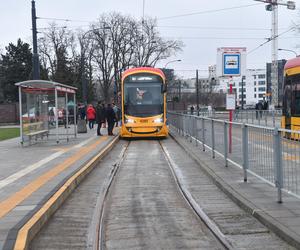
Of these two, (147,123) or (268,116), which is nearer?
(147,123)

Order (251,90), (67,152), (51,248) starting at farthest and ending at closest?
(251,90), (67,152), (51,248)

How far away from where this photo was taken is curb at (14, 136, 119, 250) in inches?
233

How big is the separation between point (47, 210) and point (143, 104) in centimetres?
1720

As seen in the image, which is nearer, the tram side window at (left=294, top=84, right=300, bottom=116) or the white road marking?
the white road marking

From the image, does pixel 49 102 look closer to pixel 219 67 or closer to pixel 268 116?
pixel 219 67

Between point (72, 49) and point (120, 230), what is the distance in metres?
76.3

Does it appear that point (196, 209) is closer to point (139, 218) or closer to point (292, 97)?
point (139, 218)

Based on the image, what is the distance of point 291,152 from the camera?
277 inches

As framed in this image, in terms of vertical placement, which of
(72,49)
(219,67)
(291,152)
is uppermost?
(72,49)

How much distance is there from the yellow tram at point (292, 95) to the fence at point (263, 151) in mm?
7006

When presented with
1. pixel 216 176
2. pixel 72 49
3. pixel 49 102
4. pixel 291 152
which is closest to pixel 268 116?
pixel 49 102

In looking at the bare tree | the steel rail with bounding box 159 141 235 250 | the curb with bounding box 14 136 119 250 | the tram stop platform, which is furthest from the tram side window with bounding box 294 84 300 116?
the bare tree

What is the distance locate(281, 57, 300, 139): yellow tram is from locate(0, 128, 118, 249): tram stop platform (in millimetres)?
7644

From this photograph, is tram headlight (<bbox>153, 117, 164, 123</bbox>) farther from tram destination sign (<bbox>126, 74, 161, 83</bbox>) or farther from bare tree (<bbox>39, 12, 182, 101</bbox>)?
bare tree (<bbox>39, 12, 182, 101</bbox>)
